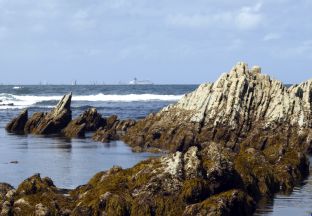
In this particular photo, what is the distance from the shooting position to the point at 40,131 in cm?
5394

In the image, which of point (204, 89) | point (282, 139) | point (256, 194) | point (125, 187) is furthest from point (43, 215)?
point (204, 89)

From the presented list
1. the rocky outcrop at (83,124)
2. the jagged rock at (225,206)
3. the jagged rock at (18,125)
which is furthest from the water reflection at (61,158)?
the jagged rock at (225,206)

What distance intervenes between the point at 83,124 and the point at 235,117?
16.3 m

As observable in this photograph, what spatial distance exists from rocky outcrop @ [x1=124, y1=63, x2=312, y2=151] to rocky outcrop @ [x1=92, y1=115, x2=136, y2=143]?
2.30 m

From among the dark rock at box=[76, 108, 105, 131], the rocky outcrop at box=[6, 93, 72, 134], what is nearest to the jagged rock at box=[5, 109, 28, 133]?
the rocky outcrop at box=[6, 93, 72, 134]

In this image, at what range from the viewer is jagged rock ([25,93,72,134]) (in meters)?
Answer: 54.4

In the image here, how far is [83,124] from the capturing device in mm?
53375

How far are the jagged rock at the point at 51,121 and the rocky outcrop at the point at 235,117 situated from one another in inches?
446

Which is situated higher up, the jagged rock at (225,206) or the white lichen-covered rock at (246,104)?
the white lichen-covered rock at (246,104)

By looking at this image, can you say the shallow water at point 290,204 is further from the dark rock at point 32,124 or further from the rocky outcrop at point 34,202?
the dark rock at point 32,124

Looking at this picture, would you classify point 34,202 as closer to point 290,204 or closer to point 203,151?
point 203,151

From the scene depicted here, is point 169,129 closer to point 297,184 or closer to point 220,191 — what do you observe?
point 297,184

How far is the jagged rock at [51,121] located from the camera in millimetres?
54375

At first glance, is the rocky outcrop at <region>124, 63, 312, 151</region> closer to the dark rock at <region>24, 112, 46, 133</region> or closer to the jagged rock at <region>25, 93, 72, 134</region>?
the jagged rock at <region>25, 93, 72, 134</region>
